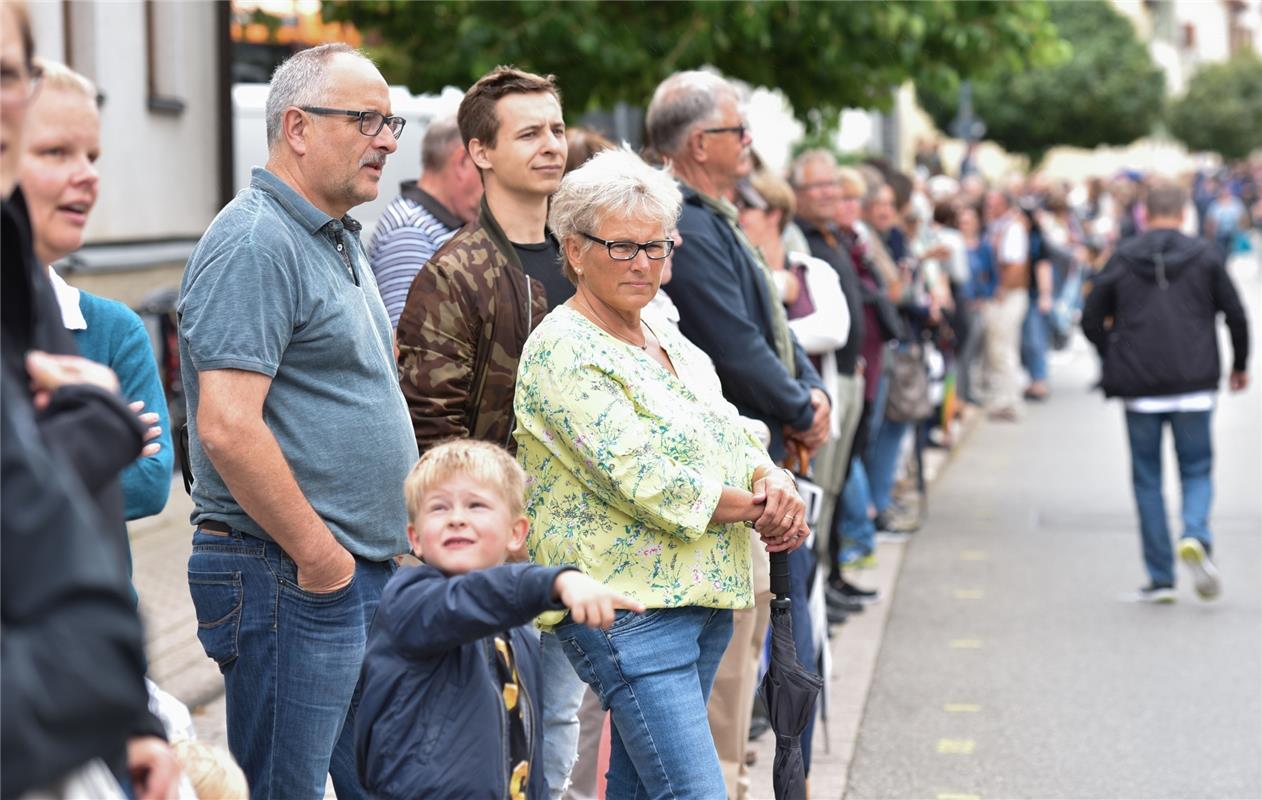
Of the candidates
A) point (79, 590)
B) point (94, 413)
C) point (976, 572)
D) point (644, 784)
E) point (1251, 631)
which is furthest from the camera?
point (976, 572)

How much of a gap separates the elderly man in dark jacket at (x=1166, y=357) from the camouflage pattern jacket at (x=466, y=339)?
5196 mm

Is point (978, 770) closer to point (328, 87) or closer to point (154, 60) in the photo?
point (328, 87)

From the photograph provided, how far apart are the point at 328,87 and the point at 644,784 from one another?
1.55 metres

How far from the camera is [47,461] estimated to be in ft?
5.69

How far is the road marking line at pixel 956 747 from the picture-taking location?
624 centimetres

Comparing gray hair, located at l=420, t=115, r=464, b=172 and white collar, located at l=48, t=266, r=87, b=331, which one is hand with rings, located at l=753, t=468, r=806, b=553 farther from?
gray hair, located at l=420, t=115, r=464, b=172

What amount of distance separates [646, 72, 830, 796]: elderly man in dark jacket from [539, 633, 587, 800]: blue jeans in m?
0.45

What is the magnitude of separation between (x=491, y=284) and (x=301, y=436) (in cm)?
87

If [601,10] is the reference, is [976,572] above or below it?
below

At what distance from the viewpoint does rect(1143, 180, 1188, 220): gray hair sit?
908cm

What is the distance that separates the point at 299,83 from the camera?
3.72 m

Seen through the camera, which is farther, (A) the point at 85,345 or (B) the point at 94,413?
(A) the point at 85,345

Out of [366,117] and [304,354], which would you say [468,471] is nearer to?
[304,354]

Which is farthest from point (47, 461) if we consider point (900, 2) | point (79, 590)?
point (900, 2)
